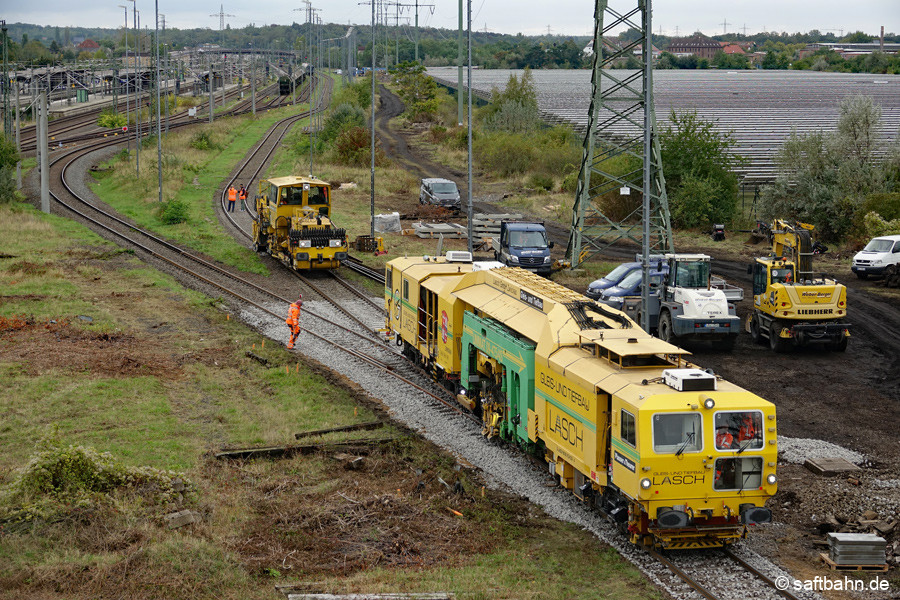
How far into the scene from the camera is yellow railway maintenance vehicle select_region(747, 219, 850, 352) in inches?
1032

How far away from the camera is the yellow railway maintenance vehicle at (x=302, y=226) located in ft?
115

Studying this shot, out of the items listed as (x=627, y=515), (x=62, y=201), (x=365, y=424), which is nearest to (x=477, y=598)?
(x=627, y=515)

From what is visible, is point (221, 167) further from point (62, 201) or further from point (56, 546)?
point (56, 546)

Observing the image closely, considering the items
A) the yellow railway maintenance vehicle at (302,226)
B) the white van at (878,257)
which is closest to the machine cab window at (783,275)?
the white van at (878,257)

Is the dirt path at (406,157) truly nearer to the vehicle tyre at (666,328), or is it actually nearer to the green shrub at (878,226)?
the green shrub at (878,226)

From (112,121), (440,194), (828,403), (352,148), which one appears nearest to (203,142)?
(352,148)

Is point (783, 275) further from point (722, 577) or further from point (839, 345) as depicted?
point (722, 577)

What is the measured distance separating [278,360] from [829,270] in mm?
26994

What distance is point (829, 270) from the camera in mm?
40594

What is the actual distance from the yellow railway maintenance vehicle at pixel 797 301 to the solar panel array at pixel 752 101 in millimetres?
37717

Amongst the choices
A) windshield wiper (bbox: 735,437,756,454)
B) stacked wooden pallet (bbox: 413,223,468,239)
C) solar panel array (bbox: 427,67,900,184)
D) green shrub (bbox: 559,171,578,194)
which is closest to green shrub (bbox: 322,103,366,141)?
solar panel array (bbox: 427,67,900,184)

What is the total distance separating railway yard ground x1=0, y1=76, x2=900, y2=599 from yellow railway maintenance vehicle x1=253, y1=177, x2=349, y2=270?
447 centimetres

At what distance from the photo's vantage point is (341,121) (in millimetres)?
79125

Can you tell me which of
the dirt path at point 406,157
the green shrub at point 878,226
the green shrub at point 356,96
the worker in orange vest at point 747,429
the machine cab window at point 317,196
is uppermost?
the green shrub at point 356,96
